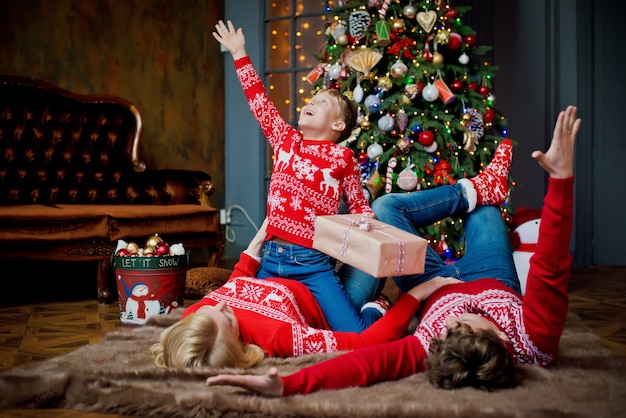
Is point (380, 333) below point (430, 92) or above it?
below

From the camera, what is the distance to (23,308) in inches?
119

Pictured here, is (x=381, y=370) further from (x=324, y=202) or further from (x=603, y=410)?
(x=324, y=202)

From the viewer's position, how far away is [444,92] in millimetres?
3559

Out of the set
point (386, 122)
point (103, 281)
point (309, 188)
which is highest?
point (386, 122)

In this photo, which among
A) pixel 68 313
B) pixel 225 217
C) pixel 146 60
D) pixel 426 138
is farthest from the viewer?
pixel 225 217

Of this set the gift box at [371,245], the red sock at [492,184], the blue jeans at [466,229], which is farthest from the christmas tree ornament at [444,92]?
the gift box at [371,245]

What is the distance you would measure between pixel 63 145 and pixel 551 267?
3.25 meters

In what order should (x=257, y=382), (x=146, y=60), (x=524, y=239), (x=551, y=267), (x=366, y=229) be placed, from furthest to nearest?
(x=146, y=60) < (x=524, y=239) < (x=366, y=229) < (x=551, y=267) < (x=257, y=382)

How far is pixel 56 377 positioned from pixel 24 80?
277 centimetres

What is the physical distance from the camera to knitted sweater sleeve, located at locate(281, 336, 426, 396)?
143 cm

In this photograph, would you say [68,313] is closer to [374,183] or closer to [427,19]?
[374,183]

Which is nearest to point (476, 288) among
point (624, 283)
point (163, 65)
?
point (624, 283)

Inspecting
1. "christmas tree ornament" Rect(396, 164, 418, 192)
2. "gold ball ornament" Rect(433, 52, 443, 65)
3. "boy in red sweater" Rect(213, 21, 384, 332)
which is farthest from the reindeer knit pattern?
"gold ball ornament" Rect(433, 52, 443, 65)

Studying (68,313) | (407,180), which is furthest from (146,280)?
(407,180)
